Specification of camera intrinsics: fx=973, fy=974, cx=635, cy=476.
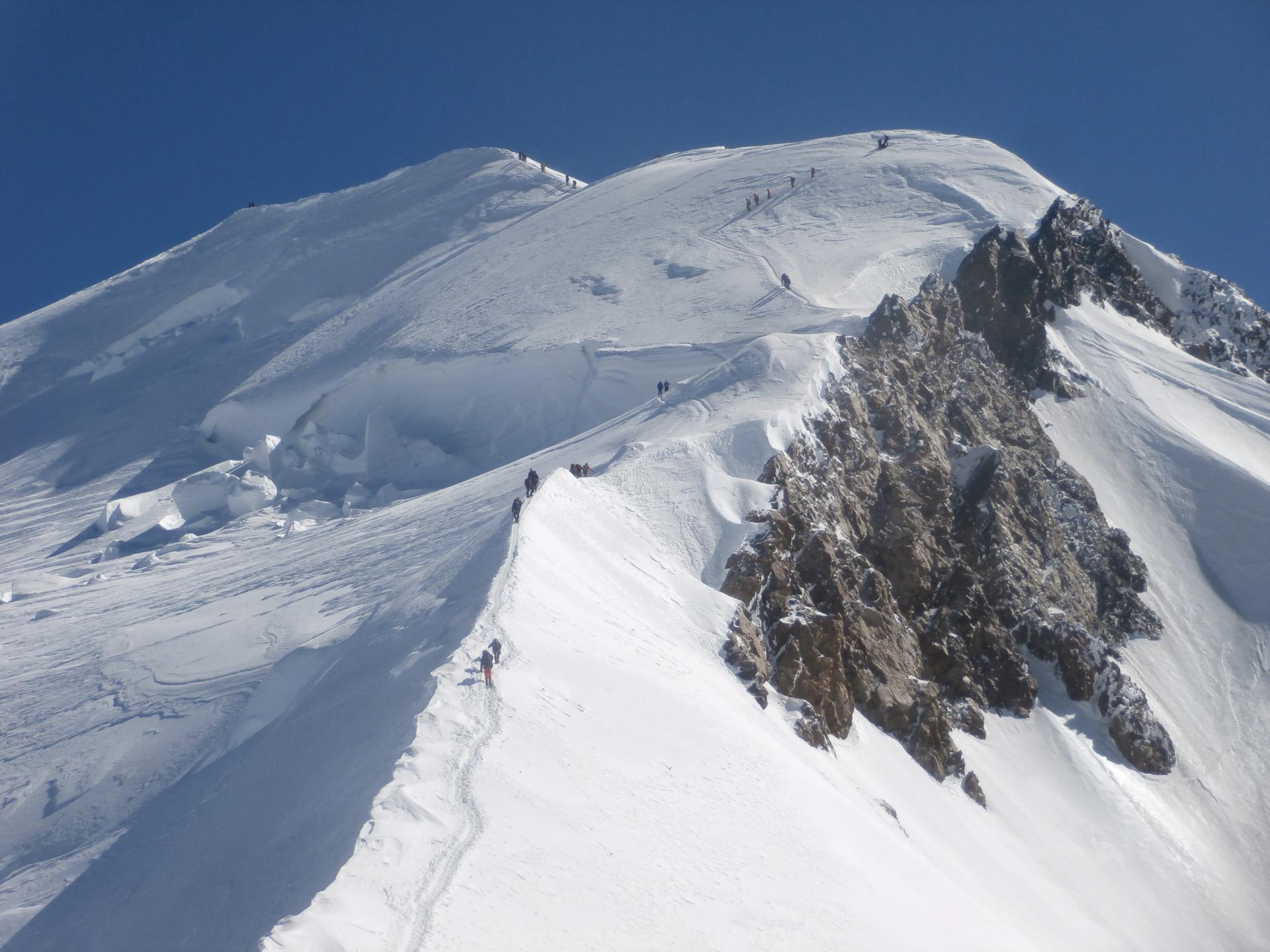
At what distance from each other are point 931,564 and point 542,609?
16.3 meters

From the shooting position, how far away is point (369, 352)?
46219mm

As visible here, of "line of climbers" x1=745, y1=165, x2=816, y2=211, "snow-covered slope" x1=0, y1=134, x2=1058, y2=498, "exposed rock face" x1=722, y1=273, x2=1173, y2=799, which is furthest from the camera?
"line of climbers" x1=745, y1=165, x2=816, y2=211

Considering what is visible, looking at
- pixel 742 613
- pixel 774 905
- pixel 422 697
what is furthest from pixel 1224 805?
pixel 422 697

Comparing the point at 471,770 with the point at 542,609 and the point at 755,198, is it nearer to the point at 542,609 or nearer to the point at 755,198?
the point at 542,609

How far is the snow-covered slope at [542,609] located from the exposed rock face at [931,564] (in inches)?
42.2

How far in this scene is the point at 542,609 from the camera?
18234 mm

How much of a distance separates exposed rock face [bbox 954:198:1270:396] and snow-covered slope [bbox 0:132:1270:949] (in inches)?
83.7

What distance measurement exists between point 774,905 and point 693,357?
88.2 feet

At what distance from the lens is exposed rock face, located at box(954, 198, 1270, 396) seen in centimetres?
4153

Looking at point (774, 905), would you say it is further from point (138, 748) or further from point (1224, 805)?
point (1224, 805)

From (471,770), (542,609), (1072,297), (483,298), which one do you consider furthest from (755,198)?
(471,770)

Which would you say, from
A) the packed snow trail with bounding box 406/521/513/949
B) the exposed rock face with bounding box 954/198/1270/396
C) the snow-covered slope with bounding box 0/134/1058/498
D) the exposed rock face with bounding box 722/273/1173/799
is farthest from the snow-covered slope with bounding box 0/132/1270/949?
the exposed rock face with bounding box 954/198/1270/396

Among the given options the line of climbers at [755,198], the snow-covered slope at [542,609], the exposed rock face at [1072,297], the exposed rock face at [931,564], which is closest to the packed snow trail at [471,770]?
the snow-covered slope at [542,609]

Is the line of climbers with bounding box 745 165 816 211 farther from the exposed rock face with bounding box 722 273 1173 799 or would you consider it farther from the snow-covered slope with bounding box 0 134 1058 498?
the exposed rock face with bounding box 722 273 1173 799
